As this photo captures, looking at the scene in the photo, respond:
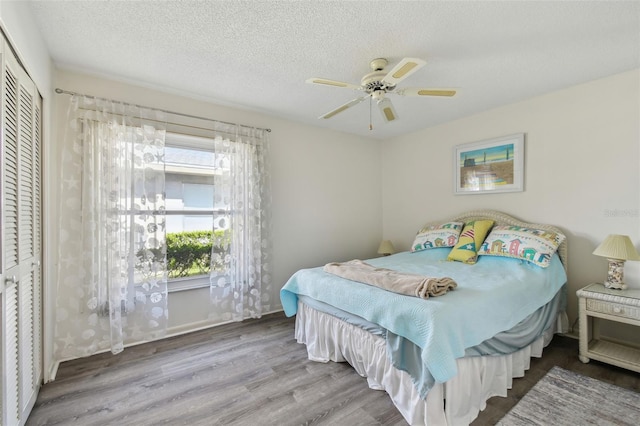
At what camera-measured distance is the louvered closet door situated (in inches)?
56.3

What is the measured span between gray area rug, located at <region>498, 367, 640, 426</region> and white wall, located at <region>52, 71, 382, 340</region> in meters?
2.62

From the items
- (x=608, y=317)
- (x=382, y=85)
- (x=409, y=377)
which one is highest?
(x=382, y=85)

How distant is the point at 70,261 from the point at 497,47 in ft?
12.5

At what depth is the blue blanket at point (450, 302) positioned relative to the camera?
1.62 m

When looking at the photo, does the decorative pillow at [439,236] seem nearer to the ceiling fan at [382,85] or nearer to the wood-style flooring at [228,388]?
the wood-style flooring at [228,388]

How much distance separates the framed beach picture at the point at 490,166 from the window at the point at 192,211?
9.60 ft

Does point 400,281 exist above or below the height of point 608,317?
above

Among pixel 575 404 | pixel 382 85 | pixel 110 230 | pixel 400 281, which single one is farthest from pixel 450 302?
pixel 110 230

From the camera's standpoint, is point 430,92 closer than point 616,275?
Yes

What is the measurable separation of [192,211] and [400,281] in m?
2.29

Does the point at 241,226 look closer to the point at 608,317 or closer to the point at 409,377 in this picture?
the point at 409,377

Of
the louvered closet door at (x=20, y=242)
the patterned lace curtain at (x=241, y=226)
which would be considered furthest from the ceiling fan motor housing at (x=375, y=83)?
the louvered closet door at (x=20, y=242)

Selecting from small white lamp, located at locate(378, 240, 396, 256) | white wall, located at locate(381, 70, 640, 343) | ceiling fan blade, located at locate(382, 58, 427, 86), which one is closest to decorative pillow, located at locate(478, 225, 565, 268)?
white wall, located at locate(381, 70, 640, 343)

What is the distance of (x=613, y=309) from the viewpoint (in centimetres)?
221
